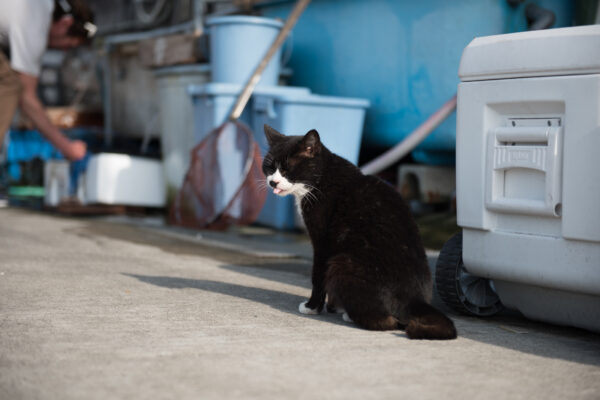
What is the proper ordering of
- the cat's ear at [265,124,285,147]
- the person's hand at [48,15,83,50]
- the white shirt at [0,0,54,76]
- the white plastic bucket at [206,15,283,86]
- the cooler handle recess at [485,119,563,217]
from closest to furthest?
the cooler handle recess at [485,119,563,217] → the cat's ear at [265,124,285,147] → the white shirt at [0,0,54,76] → the white plastic bucket at [206,15,283,86] → the person's hand at [48,15,83,50]

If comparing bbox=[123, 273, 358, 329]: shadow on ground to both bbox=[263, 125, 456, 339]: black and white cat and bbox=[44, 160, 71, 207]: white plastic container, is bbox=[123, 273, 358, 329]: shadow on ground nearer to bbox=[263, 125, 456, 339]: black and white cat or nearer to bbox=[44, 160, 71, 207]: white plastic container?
bbox=[263, 125, 456, 339]: black and white cat

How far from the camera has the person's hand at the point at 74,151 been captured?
597cm

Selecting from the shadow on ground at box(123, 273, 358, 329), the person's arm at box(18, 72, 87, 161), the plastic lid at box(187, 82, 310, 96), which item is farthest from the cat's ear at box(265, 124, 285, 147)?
the person's arm at box(18, 72, 87, 161)

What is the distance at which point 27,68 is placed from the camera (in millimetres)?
5215

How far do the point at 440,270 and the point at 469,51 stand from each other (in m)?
0.76

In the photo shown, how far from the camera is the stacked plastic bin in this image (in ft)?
16.0

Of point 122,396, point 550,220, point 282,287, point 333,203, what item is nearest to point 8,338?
point 122,396

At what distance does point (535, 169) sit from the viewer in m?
2.26

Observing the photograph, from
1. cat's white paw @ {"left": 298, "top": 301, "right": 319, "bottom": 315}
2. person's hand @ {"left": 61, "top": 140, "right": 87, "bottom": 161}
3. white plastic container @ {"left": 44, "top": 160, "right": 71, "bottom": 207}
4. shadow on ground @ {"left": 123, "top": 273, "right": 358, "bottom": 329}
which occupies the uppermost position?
person's hand @ {"left": 61, "top": 140, "right": 87, "bottom": 161}

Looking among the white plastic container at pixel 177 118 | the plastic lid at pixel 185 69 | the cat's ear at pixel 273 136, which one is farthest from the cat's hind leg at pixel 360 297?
the plastic lid at pixel 185 69

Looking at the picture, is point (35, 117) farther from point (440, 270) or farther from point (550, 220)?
point (550, 220)

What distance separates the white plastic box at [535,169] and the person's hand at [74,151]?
421 centimetres

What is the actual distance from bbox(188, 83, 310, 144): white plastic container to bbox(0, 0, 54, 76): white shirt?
1.10m

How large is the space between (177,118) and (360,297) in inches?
148
